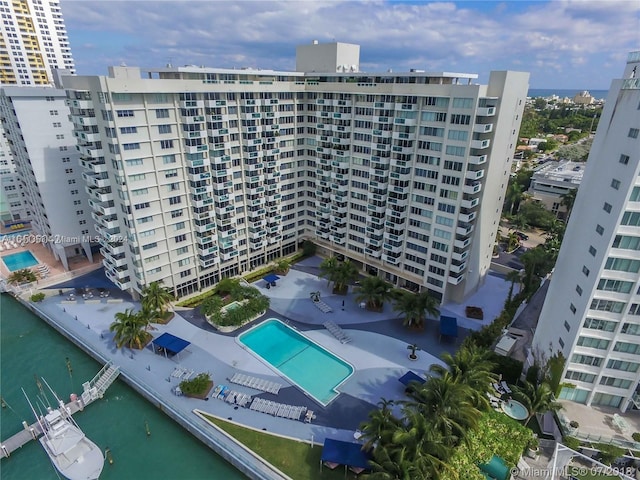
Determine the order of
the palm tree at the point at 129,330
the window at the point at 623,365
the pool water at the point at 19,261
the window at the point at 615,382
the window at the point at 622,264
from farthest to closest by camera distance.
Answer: the pool water at the point at 19,261, the palm tree at the point at 129,330, the window at the point at 615,382, the window at the point at 623,365, the window at the point at 622,264

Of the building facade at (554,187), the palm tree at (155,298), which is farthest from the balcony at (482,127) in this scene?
the building facade at (554,187)

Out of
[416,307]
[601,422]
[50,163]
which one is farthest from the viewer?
[50,163]

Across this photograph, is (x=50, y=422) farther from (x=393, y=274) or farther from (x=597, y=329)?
(x=597, y=329)

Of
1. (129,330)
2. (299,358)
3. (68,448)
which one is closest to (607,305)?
(299,358)

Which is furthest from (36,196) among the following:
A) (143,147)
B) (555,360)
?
(555,360)

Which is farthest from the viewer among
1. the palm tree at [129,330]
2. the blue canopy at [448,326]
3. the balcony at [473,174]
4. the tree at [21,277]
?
the tree at [21,277]

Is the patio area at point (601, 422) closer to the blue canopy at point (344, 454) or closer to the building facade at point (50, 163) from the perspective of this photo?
the blue canopy at point (344, 454)

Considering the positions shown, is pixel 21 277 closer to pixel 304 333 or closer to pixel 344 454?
pixel 304 333

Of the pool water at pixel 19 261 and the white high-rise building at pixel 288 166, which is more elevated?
the white high-rise building at pixel 288 166
